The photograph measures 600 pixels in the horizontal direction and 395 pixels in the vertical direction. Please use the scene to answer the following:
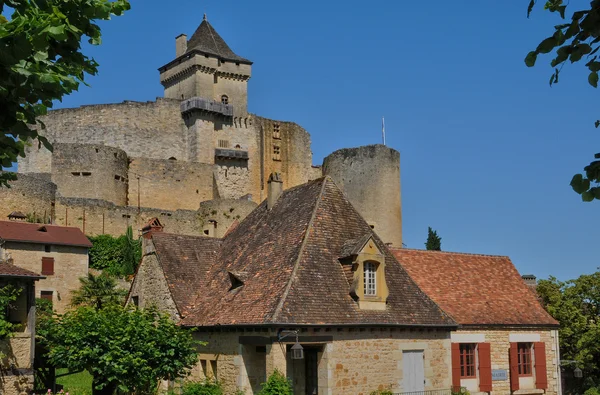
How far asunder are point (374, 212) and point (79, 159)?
19692 mm

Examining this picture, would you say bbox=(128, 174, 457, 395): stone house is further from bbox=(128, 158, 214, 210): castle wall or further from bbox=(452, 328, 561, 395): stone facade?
bbox=(128, 158, 214, 210): castle wall

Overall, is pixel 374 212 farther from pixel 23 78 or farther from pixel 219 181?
pixel 23 78

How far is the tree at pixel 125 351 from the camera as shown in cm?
1698

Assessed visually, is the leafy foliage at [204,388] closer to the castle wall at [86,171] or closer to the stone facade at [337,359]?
the stone facade at [337,359]

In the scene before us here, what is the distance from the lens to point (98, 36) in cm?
673

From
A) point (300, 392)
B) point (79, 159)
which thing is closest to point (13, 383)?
point (300, 392)

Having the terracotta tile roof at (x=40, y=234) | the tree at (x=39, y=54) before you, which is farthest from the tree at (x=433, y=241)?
the tree at (x=39, y=54)

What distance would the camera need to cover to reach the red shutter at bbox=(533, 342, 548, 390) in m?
23.0

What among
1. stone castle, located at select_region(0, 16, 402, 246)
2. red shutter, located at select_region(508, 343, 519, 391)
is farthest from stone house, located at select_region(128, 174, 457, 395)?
stone castle, located at select_region(0, 16, 402, 246)

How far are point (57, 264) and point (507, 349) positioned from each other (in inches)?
899

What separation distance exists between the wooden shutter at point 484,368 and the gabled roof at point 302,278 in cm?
312

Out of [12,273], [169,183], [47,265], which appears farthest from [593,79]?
[169,183]

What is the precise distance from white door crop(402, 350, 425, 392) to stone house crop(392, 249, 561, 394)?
237 cm

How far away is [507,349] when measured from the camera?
74.8 ft
